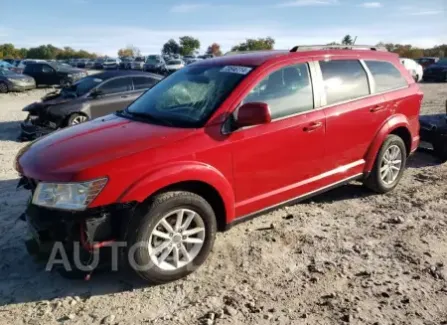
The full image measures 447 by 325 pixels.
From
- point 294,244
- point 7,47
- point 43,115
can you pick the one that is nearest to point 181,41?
point 7,47

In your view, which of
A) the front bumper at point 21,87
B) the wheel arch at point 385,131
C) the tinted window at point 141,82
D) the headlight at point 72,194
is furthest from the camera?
the front bumper at point 21,87

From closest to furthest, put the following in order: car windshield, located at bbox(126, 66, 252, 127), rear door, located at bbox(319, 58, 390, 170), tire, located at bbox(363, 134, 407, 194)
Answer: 1. car windshield, located at bbox(126, 66, 252, 127)
2. rear door, located at bbox(319, 58, 390, 170)
3. tire, located at bbox(363, 134, 407, 194)

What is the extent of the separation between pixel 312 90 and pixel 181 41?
291 ft

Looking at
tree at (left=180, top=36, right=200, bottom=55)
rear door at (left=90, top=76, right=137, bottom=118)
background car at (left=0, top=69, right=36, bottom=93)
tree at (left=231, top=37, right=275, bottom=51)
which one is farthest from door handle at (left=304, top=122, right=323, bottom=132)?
tree at (left=180, top=36, right=200, bottom=55)

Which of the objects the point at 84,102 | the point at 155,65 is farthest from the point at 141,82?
the point at 155,65

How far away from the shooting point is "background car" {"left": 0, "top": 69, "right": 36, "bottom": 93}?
19.5 metres

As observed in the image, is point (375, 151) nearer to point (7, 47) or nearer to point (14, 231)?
point (14, 231)

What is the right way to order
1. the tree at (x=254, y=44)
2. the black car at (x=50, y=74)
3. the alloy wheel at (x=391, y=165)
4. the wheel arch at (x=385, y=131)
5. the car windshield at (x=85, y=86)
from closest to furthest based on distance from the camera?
the wheel arch at (x=385, y=131), the alloy wheel at (x=391, y=165), the car windshield at (x=85, y=86), the black car at (x=50, y=74), the tree at (x=254, y=44)

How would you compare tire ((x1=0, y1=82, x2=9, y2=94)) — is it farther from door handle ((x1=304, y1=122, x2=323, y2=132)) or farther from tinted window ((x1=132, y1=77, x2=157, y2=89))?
door handle ((x1=304, y1=122, x2=323, y2=132))

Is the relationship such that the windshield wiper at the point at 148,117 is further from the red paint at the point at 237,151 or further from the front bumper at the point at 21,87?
the front bumper at the point at 21,87

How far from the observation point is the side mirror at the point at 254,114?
127 inches

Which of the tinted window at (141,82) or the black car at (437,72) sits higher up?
the tinted window at (141,82)

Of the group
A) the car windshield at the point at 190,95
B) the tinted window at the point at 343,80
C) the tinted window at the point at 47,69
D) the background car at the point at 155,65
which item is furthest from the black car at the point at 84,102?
the background car at the point at 155,65

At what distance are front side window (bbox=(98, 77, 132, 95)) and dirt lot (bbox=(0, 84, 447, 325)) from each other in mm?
5054
